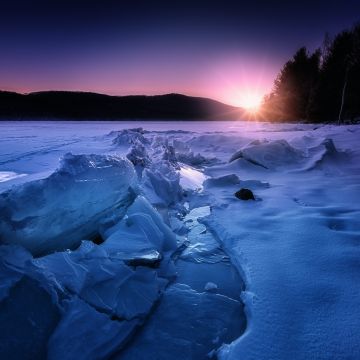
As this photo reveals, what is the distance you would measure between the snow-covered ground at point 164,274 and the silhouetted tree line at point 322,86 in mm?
19317

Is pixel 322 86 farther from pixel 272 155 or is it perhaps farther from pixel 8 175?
pixel 8 175

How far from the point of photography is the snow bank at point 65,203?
170 cm

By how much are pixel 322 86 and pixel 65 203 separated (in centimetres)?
2493

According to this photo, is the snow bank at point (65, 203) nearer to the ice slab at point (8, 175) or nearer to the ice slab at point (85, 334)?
the ice slab at point (85, 334)

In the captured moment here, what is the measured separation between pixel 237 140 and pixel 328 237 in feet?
24.5

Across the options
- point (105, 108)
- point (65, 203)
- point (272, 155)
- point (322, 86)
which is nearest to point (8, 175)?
point (65, 203)

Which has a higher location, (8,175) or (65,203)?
(65,203)

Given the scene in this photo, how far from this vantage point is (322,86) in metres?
22.3

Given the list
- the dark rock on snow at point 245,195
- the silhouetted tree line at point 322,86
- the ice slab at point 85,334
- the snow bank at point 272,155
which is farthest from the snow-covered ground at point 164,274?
the silhouetted tree line at point 322,86

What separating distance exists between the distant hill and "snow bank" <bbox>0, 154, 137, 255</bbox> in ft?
167

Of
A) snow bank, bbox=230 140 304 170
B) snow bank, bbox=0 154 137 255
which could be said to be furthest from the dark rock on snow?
snow bank, bbox=230 140 304 170

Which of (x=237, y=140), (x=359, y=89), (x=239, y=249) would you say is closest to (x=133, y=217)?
(x=239, y=249)

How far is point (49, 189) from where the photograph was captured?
6.32 feet

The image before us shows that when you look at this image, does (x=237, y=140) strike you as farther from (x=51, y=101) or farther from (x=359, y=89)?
(x=51, y=101)
